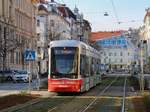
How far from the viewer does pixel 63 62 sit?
34.9 m

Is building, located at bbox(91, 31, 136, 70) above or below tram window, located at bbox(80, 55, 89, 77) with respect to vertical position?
above

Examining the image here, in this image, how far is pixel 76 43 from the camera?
3581 cm

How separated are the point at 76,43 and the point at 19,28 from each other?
55.3 m

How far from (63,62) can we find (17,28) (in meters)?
54.0

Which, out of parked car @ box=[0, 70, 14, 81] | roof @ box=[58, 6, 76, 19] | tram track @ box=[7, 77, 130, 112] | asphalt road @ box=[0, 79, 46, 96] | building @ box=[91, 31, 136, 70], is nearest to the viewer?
tram track @ box=[7, 77, 130, 112]

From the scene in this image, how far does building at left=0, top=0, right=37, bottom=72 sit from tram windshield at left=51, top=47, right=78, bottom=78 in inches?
1553

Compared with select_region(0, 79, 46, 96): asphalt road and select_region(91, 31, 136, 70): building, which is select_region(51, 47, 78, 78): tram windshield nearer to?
select_region(0, 79, 46, 96): asphalt road

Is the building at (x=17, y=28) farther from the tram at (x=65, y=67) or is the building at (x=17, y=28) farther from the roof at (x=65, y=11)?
the roof at (x=65, y=11)

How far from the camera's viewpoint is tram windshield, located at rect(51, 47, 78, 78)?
3472 cm

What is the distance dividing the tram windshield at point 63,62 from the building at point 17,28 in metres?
39.4

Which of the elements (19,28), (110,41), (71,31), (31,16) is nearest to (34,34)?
(31,16)

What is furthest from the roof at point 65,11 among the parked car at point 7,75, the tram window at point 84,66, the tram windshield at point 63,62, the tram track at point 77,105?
the tram track at point 77,105

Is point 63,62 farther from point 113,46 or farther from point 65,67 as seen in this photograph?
point 113,46

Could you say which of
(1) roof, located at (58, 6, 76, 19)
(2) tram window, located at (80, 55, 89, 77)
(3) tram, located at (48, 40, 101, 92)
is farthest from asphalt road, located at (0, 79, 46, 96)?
(1) roof, located at (58, 6, 76, 19)
